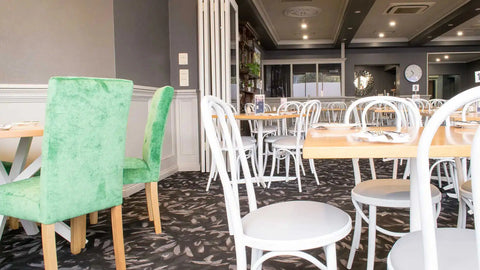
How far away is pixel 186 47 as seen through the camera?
484 cm

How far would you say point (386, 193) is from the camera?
1564 mm

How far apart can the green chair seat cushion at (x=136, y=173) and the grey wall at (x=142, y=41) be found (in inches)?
48.7

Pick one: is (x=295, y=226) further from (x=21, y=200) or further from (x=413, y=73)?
(x=413, y=73)

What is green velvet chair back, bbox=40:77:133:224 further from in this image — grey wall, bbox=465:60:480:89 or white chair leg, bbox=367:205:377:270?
grey wall, bbox=465:60:480:89

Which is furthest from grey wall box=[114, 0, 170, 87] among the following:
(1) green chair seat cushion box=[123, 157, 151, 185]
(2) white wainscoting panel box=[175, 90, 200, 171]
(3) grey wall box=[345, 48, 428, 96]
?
(3) grey wall box=[345, 48, 428, 96]

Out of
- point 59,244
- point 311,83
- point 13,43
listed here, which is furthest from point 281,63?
point 59,244

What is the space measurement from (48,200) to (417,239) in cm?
146

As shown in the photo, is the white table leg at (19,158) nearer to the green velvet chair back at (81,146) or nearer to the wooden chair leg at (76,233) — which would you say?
the wooden chair leg at (76,233)

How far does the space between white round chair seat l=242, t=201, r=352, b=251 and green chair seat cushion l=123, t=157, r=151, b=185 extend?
1308mm

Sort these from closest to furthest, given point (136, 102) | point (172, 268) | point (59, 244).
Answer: point (172, 268), point (59, 244), point (136, 102)

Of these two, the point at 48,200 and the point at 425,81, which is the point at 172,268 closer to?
the point at 48,200

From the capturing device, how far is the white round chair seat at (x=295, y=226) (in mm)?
1080

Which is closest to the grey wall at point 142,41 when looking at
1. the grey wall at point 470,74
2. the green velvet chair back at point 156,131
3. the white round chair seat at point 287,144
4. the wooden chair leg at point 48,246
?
the green velvet chair back at point 156,131

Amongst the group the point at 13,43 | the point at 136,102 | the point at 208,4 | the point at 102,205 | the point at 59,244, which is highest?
the point at 208,4
